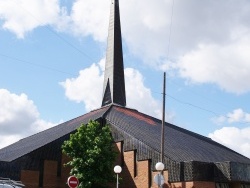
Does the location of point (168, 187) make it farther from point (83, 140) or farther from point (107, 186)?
point (83, 140)

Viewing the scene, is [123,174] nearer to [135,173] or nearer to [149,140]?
[135,173]

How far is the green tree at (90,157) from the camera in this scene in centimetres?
2956

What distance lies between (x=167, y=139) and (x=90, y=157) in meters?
8.52

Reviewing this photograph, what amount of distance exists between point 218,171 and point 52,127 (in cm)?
2184

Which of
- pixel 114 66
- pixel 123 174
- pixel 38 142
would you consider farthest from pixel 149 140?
pixel 114 66

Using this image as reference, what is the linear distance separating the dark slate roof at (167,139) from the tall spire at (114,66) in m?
4.17

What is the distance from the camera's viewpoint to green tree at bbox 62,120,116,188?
2956cm

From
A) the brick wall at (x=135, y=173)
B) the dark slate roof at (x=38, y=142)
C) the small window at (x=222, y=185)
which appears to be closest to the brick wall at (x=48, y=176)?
the dark slate roof at (x=38, y=142)

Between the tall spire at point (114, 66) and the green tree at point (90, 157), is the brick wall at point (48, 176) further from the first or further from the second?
the tall spire at point (114, 66)

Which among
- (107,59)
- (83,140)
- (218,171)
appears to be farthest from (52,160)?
(107,59)

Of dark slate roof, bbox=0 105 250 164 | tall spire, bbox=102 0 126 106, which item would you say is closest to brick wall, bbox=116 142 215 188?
dark slate roof, bbox=0 105 250 164

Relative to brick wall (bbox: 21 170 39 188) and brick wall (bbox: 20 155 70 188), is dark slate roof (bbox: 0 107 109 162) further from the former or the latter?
brick wall (bbox: 20 155 70 188)

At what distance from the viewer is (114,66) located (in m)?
49.3

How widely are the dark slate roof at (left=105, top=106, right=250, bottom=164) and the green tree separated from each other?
332 cm
